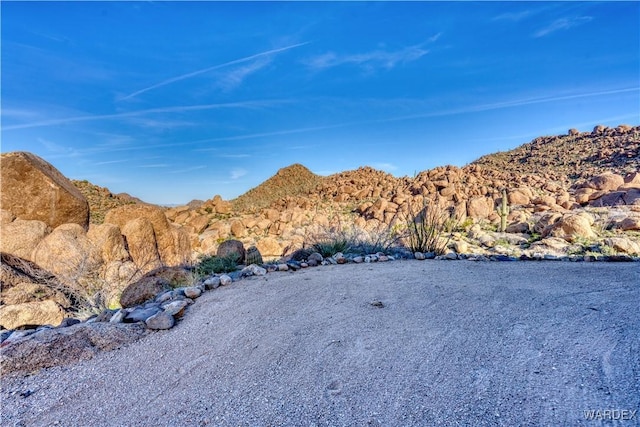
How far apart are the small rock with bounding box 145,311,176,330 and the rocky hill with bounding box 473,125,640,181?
23.0 metres

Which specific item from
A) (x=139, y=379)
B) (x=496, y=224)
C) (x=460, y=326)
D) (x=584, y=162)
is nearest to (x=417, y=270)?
(x=460, y=326)

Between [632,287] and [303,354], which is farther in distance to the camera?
[632,287]

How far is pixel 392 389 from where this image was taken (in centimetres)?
173

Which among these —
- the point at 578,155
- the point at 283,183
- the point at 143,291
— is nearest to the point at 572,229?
the point at 143,291

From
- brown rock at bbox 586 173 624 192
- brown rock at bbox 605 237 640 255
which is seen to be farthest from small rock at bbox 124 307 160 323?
brown rock at bbox 586 173 624 192

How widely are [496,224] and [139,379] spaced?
11.0 metres

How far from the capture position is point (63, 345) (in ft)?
7.72

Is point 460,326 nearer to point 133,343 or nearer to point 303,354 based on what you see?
point 303,354

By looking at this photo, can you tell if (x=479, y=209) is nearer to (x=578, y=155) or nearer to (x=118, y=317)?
(x=118, y=317)

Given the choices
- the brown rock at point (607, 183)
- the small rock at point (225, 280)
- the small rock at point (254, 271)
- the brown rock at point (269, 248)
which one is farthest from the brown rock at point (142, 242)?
Result: the brown rock at point (607, 183)

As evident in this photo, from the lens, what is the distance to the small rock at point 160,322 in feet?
9.05

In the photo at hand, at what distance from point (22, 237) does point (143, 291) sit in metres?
5.12

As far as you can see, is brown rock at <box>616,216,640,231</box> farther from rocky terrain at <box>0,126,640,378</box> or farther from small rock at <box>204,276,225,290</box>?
small rock at <box>204,276,225,290</box>

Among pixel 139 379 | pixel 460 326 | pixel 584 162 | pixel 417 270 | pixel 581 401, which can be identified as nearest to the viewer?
pixel 581 401
